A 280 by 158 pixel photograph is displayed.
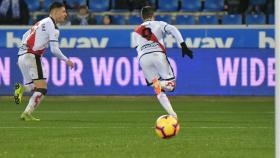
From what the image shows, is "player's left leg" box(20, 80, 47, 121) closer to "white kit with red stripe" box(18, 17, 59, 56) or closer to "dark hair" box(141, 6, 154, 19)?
"white kit with red stripe" box(18, 17, 59, 56)

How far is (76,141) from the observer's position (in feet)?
39.4

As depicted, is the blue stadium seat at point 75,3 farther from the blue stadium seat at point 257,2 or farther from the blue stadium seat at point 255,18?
the blue stadium seat at point 257,2

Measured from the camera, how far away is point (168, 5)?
1115 inches

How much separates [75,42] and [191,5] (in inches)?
222

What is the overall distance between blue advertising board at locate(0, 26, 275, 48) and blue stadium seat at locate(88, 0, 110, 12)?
443 cm

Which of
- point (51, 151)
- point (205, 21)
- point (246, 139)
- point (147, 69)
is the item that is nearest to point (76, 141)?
point (51, 151)

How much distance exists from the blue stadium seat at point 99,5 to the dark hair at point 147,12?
12.7 meters

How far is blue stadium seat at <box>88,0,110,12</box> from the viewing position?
2834 cm

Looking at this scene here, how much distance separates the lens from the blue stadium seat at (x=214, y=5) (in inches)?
1102

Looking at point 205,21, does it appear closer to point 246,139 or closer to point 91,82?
point 91,82

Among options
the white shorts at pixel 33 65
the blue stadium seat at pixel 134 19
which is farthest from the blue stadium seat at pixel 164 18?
the white shorts at pixel 33 65

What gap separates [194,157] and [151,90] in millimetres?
13149

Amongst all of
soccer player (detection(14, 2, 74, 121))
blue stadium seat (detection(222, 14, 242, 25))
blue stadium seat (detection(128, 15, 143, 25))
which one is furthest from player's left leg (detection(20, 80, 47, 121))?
blue stadium seat (detection(222, 14, 242, 25))

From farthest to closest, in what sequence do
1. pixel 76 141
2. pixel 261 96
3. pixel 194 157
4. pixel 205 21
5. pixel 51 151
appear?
pixel 205 21, pixel 261 96, pixel 76 141, pixel 51 151, pixel 194 157
